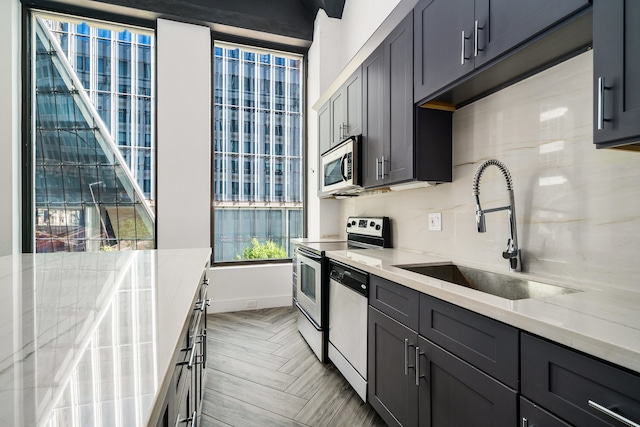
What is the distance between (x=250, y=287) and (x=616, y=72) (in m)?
3.51

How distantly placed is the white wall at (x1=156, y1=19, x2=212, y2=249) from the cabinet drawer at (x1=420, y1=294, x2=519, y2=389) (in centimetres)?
285

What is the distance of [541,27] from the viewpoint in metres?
1.07

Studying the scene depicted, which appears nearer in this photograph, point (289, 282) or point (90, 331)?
point (90, 331)

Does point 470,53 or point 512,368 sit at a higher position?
point 470,53

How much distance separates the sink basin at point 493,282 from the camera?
1.32 meters

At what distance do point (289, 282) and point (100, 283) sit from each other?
268cm

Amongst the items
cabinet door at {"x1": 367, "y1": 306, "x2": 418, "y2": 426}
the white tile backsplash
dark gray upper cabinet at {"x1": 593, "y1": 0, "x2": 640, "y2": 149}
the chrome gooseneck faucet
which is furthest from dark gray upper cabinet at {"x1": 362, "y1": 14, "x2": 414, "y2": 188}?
dark gray upper cabinet at {"x1": 593, "y1": 0, "x2": 640, "y2": 149}

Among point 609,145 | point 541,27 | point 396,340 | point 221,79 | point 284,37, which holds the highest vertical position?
point 284,37

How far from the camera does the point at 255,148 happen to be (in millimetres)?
3887

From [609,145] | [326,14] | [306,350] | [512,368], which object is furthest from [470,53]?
[326,14]

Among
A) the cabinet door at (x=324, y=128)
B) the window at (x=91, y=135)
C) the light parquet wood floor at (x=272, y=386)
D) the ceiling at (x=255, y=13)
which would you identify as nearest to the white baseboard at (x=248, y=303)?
the light parquet wood floor at (x=272, y=386)

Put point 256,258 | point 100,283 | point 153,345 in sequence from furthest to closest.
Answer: point 256,258 < point 100,283 < point 153,345

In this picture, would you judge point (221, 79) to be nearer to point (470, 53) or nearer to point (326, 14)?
point (326, 14)

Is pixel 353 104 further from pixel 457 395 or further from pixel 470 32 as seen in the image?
pixel 457 395
